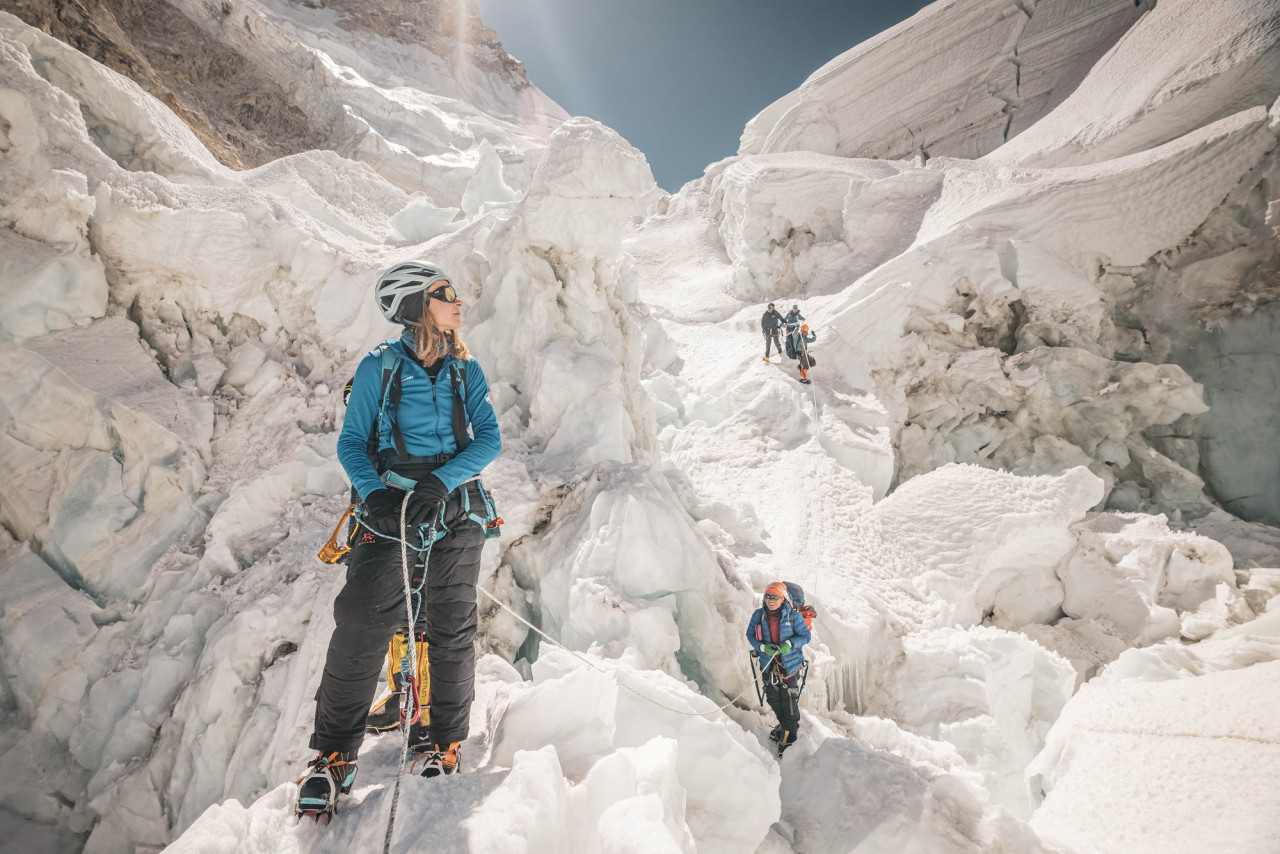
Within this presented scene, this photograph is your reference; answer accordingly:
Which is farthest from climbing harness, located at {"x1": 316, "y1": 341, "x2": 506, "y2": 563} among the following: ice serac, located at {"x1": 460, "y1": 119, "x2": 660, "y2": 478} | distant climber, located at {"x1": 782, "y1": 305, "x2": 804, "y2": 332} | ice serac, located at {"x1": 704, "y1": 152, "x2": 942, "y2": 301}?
ice serac, located at {"x1": 704, "y1": 152, "x2": 942, "y2": 301}

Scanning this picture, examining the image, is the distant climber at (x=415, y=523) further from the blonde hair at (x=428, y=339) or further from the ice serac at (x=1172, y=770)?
the ice serac at (x=1172, y=770)

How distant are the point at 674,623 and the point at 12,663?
454 centimetres

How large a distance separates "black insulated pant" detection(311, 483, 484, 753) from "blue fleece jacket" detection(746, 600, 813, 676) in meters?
2.54

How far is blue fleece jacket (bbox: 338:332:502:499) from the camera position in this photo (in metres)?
2.15

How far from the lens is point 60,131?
472 cm

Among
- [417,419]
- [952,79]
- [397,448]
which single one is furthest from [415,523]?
[952,79]

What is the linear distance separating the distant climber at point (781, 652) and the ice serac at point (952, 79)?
851 inches

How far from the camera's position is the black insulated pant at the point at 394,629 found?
6.46 ft

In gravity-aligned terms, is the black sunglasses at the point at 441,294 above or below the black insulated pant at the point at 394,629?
above

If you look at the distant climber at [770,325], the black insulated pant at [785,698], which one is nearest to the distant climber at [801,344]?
the distant climber at [770,325]

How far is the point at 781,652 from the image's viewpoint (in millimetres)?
3924

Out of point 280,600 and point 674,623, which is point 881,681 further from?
point 280,600

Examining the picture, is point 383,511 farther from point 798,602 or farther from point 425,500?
point 798,602

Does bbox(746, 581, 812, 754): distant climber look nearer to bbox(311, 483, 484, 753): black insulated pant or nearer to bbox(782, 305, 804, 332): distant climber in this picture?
bbox(311, 483, 484, 753): black insulated pant
